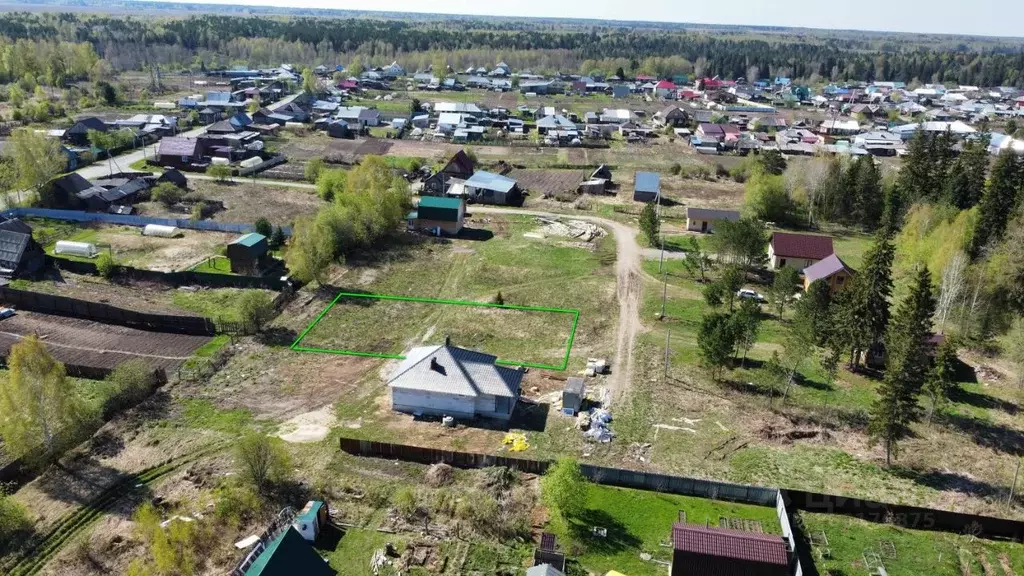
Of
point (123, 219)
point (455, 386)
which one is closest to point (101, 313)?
point (123, 219)

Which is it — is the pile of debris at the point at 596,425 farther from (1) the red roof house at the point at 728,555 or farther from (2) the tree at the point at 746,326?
(2) the tree at the point at 746,326

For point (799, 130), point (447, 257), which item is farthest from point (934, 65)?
point (447, 257)

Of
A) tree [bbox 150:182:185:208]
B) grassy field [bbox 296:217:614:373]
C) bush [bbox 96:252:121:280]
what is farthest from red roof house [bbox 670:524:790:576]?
tree [bbox 150:182:185:208]

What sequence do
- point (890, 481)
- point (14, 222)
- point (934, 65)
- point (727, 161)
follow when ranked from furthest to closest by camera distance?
point (934, 65), point (727, 161), point (14, 222), point (890, 481)

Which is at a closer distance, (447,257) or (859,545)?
(859,545)

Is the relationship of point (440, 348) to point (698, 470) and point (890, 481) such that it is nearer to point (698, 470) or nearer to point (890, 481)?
point (698, 470)

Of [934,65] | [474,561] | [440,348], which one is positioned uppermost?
[934,65]

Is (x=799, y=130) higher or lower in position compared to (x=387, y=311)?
higher

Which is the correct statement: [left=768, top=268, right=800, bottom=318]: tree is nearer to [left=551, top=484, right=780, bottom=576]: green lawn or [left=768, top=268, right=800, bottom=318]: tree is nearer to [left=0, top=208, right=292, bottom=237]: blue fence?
[left=551, top=484, right=780, bottom=576]: green lawn

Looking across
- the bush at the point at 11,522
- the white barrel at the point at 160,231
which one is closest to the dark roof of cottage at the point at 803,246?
the white barrel at the point at 160,231
